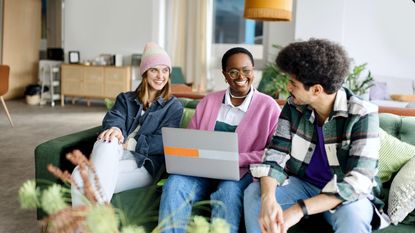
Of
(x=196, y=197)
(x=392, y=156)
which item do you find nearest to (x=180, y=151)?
(x=196, y=197)

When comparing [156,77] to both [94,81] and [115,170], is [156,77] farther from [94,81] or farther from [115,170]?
[94,81]

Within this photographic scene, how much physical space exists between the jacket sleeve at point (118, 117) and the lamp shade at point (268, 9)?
6.25ft

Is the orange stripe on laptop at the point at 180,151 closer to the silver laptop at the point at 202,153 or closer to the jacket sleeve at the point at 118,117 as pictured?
the silver laptop at the point at 202,153

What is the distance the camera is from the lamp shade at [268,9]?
3.98 m

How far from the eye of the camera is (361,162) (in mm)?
1613

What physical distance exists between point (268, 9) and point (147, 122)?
202 cm

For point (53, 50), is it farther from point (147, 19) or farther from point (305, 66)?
point (305, 66)

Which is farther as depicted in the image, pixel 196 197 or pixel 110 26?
pixel 110 26

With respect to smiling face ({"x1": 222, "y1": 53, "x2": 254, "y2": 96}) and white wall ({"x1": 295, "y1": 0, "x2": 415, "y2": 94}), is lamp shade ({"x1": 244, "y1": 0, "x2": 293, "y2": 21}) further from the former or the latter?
white wall ({"x1": 295, "y1": 0, "x2": 415, "y2": 94})

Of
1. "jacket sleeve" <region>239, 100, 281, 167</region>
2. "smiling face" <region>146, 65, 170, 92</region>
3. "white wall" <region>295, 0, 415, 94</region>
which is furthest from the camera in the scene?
"white wall" <region>295, 0, 415, 94</region>

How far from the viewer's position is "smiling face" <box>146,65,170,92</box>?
2527 millimetres

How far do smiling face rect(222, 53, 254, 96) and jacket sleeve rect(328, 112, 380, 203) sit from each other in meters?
0.74

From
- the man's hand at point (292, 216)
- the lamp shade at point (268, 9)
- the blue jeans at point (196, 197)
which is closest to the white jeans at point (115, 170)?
the blue jeans at point (196, 197)

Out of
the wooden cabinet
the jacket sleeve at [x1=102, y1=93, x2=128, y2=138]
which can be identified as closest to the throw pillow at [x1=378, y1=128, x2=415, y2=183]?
the jacket sleeve at [x1=102, y1=93, x2=128, y2=138]
